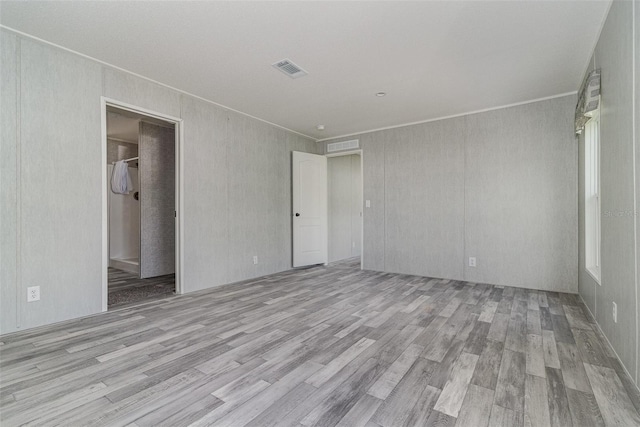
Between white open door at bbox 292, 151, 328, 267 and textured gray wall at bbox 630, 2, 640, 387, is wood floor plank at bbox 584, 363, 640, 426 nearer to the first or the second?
textured gray wall at bbox 630, 2, 640, 387

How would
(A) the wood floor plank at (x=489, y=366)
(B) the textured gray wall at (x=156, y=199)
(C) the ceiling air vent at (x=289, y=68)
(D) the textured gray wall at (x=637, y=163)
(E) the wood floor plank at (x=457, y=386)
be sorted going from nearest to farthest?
(E) the wood floor plank at (x=457, y=386), (D) the textured gray wall at (x=637, y=163), (A) the wood floor plank at (x=489, y=366), (C) the ceiling air vent at (x=289, y=68), (B) the textured gray wall at (x=156, y=199)

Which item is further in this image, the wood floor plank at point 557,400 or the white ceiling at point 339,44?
the white ceiling at point 339,44

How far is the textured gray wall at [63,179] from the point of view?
7.93ft

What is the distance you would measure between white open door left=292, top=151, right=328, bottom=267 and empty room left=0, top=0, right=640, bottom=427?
0.78ft

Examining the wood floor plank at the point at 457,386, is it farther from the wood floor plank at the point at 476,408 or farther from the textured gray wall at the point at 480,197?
the textured gray wall at the point at 480,197

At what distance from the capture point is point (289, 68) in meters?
2.97

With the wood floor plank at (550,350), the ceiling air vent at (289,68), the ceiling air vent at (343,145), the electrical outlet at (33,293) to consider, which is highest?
the ceiling air vent at (289,68)

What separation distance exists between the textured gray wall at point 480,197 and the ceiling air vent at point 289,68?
7.98 ft

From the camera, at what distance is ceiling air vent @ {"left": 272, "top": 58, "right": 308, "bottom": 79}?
2.88m

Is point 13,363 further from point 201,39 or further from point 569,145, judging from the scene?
point 569,145

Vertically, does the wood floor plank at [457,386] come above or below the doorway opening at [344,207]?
below

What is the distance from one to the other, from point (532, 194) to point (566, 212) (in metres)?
0.42

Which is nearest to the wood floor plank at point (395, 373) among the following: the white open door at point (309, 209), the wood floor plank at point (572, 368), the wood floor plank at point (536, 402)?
the wood floor plank at point (536, 402)

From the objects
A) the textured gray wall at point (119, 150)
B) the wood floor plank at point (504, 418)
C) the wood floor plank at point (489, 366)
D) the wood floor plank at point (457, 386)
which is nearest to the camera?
the wood floor plank at point (504, 418)
